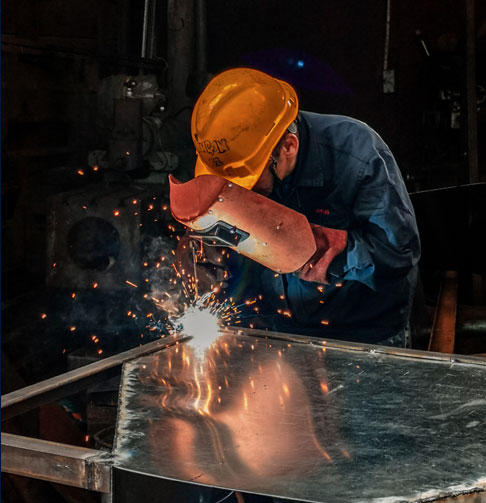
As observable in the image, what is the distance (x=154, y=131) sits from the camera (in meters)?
3.96

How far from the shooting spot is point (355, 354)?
222 cm

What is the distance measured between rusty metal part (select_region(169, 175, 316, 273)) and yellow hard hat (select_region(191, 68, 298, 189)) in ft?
0.75

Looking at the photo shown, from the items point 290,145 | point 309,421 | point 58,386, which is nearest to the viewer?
point 309,421

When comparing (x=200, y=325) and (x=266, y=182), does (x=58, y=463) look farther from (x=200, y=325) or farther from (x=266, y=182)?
(x=266, y=182)

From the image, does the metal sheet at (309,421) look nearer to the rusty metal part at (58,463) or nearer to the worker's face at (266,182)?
the rusty metal part at (58,463)

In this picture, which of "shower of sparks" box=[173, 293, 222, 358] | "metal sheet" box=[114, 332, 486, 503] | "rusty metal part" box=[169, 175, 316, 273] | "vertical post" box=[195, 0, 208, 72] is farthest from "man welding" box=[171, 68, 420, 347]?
"vertical post" box=[195, 0, 208, 72]

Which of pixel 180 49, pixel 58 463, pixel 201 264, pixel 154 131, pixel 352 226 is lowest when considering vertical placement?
pixel 58 463

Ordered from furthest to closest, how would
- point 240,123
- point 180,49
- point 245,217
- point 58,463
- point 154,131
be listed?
point 180,49, point 154,131, point 240,123, point 245,217, point 58,463

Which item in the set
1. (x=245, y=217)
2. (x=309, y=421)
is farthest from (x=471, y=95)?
(x=309, y=421)

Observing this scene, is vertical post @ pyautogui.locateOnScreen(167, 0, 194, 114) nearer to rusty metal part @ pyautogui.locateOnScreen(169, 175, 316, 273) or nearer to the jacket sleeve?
the jacket sleeve

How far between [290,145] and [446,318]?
5.66 feet

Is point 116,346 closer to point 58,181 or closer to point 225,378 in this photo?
point 58,181

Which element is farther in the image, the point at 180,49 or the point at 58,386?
the point at 180,49

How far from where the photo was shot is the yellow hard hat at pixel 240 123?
8.27 ft
